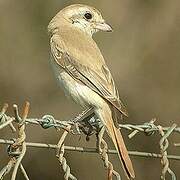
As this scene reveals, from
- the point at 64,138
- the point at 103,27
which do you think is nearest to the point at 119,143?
the point at 64,138

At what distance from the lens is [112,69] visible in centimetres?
898

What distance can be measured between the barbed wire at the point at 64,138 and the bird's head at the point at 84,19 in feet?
3.18

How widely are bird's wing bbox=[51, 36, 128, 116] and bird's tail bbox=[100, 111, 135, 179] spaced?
121 millimetres

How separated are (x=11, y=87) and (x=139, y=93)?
148cm

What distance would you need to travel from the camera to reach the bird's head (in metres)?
5.52

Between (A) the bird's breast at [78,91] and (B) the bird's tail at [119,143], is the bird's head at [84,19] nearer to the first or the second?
(A) the bird's breast at [78,91]

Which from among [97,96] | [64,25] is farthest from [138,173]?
[97,96]

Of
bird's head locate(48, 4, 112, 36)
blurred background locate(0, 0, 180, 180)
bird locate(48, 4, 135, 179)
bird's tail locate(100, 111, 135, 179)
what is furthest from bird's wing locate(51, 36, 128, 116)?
blurred background locate(0, 0, 180, 180)

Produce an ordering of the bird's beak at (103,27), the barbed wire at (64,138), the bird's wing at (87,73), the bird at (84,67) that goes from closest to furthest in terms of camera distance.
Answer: the barbed wire at (64,138), the bird at (84,67), the bird's wing at (87,73), the bird's beak at (103,27)

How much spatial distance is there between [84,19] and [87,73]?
0.83 meters

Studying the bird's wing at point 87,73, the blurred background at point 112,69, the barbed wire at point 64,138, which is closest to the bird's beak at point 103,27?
the bird's wing at point 87,73

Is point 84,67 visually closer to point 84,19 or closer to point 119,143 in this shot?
point 84,19

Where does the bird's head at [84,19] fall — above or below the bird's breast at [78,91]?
above

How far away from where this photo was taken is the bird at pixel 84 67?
4.52 metres
